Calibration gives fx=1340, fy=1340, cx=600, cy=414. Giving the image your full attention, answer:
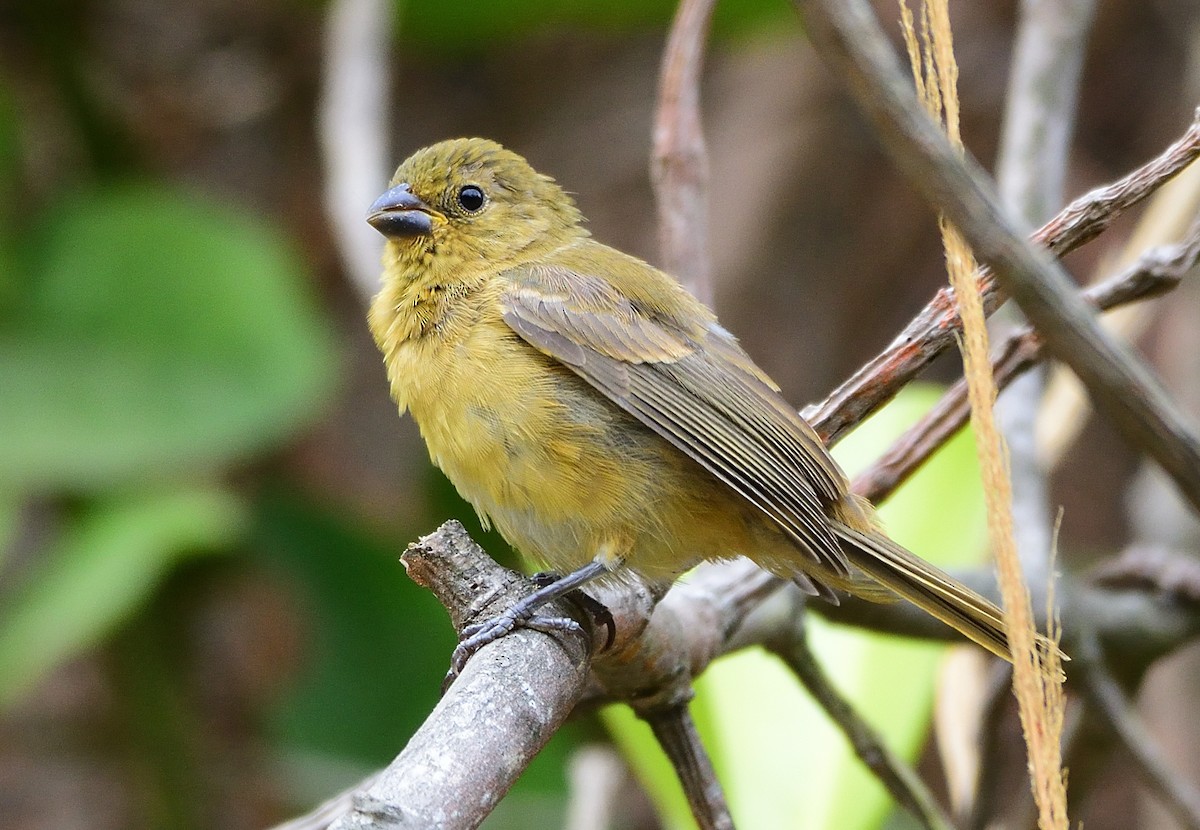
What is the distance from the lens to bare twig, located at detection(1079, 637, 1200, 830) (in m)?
2.34

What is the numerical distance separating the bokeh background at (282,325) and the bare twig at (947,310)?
153 cm

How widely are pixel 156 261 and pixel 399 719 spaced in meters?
1.68

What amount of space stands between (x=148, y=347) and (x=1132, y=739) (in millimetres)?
3096

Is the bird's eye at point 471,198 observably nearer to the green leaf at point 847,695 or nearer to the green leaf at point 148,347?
the green leaf at point 847,695

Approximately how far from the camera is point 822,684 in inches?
89.0

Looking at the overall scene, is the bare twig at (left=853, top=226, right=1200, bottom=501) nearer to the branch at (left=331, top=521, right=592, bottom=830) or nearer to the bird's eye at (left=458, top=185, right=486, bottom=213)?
the branch at (left=331, top=521, right=592, bottom=830)

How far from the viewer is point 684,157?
9.30 feet

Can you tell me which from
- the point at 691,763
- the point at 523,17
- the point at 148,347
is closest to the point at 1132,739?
the point at 691,763

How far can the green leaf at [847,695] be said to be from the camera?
263 centimetres

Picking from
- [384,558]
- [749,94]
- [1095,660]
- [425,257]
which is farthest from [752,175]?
[1095,660]

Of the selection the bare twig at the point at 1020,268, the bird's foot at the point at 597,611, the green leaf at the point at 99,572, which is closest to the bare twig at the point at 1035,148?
the bird's foot at the point at 597,611

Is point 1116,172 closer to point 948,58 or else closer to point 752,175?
point 752,175

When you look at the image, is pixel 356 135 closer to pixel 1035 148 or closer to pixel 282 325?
pixel 282 325

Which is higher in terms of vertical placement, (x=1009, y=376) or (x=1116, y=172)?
(x=1116, y=172)
